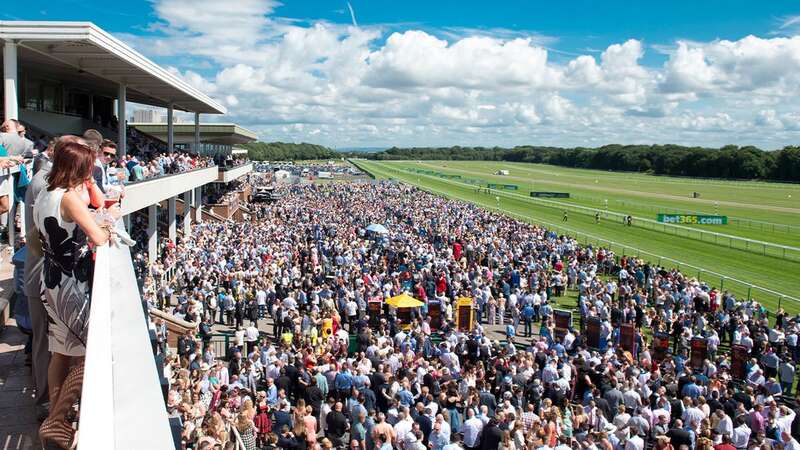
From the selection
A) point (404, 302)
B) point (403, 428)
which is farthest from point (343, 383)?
point (404, 302)

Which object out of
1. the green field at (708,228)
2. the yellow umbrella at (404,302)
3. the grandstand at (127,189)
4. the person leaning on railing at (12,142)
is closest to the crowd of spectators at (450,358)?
the yellow umbrella at (404,302)

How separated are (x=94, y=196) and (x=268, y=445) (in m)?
8.10

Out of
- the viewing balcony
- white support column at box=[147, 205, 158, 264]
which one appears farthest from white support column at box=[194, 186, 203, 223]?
white support column at box=[147, 205, 158, 264]

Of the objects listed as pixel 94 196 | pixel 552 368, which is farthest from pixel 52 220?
pixel 552 368

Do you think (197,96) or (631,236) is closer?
(197,96)

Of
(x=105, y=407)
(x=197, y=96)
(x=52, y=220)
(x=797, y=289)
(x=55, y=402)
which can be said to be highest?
(x=197, y=96)

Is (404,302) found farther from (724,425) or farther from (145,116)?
(145,116)

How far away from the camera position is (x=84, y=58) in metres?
21.2

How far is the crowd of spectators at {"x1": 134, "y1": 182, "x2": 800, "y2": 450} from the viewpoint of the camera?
10.4 m

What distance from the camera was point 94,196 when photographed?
3.60m

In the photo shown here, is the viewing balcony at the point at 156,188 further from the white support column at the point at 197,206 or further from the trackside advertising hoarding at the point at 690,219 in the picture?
the trackside advertising hoarding at the point at 690,219

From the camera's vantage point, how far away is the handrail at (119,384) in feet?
5.54

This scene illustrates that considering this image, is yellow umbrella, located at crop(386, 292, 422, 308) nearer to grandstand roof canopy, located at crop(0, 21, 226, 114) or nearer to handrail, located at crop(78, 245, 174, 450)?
grandstand roof canopy, located at crop(0, 21, 226, 114)

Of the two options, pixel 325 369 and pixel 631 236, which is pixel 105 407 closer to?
pixel 325 369
